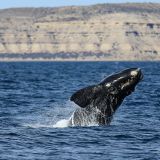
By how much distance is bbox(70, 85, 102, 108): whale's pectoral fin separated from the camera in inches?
856

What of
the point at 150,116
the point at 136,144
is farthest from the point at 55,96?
the point at 136,144

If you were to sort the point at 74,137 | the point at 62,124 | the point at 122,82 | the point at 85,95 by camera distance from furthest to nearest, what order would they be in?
the point at 62,124
the point at 122,82
the point at 74,137
the point at 85,95

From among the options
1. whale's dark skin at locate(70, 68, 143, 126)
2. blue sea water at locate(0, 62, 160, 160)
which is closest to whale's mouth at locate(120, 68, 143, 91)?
whale's dark skin at locate(70, 68, 143, 126)

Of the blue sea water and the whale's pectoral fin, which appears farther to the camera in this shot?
the whale's pectoral fin

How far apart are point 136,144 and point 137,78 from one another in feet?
6.91

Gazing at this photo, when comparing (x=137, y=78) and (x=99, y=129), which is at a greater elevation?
(x=137, y=78)

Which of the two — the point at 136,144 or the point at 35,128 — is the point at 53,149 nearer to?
the point at 136,144

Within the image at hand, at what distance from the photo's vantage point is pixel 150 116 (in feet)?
98.3

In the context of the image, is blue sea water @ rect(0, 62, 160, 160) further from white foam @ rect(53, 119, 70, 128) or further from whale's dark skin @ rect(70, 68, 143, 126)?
whale's dark skin @ rect(70, 68, 143, 126)

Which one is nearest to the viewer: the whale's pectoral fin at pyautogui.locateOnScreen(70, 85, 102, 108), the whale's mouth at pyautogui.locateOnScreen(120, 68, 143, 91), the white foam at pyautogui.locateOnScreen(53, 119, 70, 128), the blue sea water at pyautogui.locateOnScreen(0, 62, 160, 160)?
the blue sea water at pyautogui.locateOnScreen(0, 62, 160, 160)

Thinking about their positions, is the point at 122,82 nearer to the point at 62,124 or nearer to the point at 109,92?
the point at 109,92

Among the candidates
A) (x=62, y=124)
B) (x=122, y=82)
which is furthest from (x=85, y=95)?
(x=62, y=124)

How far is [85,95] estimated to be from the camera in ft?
72.5

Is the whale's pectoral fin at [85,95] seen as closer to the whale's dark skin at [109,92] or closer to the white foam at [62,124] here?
the whale's dark skin at [109,92]
